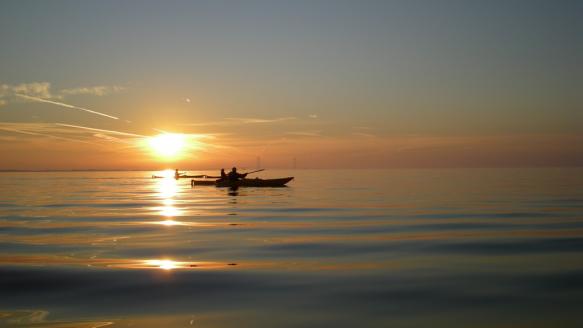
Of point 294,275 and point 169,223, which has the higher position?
point 169,223

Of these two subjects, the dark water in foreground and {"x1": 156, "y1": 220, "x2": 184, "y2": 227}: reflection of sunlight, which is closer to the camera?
the dark water in foreground

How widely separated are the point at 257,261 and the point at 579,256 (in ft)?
33.1

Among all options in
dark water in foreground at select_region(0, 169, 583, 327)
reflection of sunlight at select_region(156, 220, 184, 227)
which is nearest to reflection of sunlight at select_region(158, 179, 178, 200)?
reflection of sunlight at select_region(156, 220, 184, 227)

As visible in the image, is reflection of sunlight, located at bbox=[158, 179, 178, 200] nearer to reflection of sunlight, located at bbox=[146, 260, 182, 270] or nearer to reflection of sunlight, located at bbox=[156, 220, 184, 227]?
reflection of sunlight, located at bbox=[156, 220, 184, 227]

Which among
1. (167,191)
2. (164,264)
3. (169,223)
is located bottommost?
(164,264)

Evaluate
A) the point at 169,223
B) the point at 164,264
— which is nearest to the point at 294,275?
the point at 164,264

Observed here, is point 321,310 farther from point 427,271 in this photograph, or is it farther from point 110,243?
point 110,243

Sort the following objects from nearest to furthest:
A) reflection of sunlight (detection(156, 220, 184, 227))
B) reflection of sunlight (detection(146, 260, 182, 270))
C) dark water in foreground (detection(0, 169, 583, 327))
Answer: dark water in foreground (detection(0, 169, 583, 327)) → reflection of sunlight (detection(146, 260, 182, 270)) → reflection of sunlight (detection(156, 220, 184, 227))

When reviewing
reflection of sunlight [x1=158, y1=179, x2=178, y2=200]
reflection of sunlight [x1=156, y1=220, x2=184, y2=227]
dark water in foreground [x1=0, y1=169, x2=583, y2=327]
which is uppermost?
reflection of sunlight [x1=158, y1=179, x2=178, y2=200]

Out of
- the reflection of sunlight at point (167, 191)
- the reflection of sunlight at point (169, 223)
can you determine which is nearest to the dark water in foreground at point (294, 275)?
the reflection of sunlight at point (169, 223)

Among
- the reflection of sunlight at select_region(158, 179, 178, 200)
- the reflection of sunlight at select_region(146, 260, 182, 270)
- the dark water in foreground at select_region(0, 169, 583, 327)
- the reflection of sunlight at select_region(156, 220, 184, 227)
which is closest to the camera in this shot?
the dark water in foreground at select_region(0, 169, 583, 327)

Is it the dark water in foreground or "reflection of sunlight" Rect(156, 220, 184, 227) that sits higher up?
"reflection of sunlight" Rect(156, 220, 184, 227)

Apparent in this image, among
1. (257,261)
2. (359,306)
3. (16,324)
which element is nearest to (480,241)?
(257,261)

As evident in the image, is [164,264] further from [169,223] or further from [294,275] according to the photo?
[169,223]
